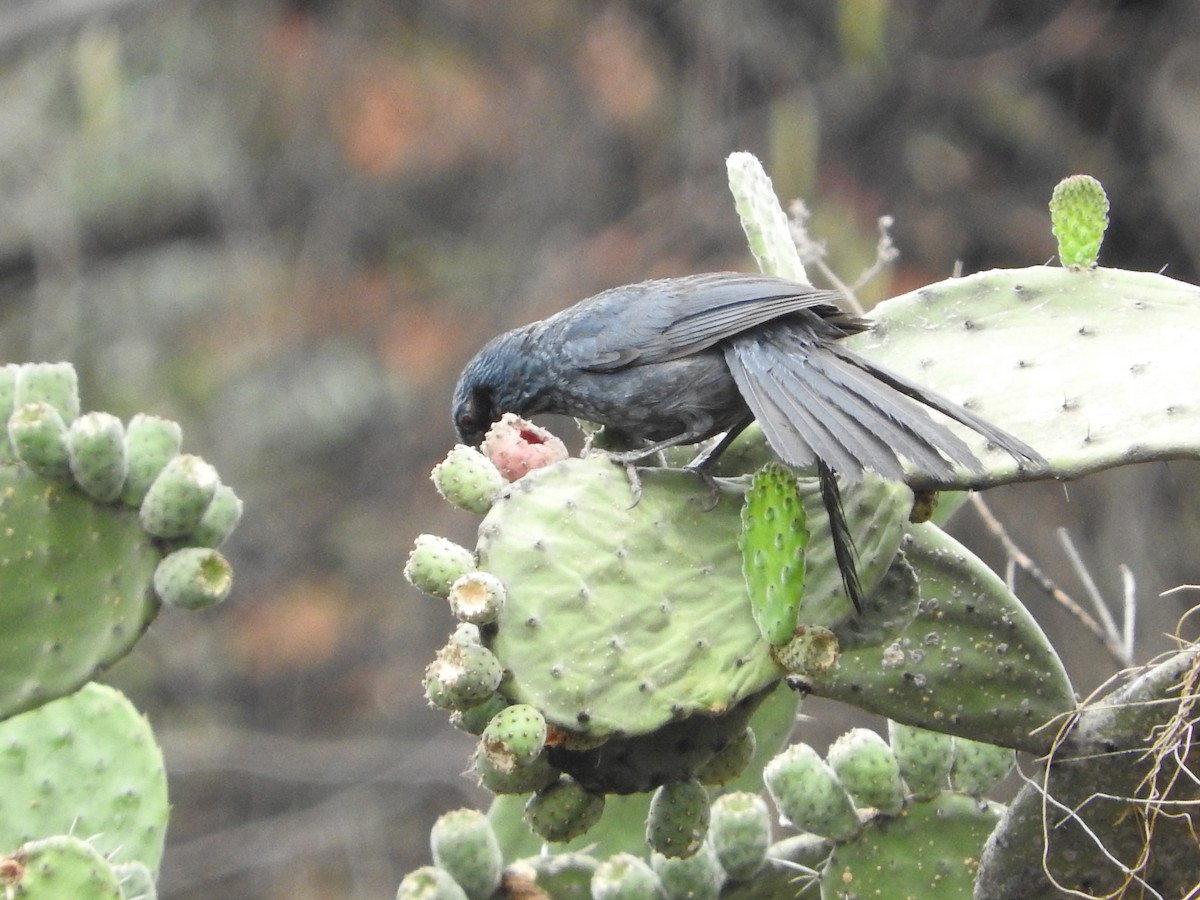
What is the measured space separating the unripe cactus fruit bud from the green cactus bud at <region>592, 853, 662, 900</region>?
641 mm

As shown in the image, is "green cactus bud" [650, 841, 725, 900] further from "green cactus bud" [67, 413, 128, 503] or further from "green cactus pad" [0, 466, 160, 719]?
"green cactus bud" [67, 413, 128, 503]

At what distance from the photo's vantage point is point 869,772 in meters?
2.70

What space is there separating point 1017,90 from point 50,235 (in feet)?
16.5

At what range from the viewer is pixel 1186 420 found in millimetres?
2316

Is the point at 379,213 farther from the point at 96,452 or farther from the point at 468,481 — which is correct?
the point at 468,481

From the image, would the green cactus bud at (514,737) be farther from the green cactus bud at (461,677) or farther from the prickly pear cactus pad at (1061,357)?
the prickly pear cactus pad at (1061,357)

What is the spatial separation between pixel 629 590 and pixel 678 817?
1.15 feet

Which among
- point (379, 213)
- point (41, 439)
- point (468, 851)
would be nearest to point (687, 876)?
point (468, 851)

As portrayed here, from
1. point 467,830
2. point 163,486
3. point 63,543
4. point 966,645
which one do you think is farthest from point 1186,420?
point 63,543

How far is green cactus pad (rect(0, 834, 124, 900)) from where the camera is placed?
8.16ft

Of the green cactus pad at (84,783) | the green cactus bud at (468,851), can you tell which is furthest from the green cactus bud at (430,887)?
the green cactus pad at (84,783)

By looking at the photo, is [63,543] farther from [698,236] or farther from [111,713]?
[698,236]

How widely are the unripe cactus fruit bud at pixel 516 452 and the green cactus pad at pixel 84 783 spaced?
2.99 ft

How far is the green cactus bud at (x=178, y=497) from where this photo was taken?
9.52 ft
